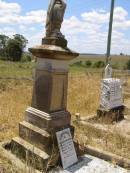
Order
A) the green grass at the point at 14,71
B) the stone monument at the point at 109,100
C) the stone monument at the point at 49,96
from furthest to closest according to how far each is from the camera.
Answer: the green grass at the point at 14,71 < the stone monument at the point at 109,100 < the stone monument at the point at 49,96

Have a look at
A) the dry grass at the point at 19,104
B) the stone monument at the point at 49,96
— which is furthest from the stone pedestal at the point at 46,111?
the dry grass at the point at 19,104

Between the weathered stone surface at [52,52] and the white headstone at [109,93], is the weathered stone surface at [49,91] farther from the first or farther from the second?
the white headstone at [109,93]

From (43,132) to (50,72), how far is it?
3.10ft

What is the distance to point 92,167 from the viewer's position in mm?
4867

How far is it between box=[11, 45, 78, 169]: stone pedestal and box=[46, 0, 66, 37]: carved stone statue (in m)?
0.33

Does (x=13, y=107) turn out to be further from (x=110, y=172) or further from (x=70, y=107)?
(x=110, y=172)

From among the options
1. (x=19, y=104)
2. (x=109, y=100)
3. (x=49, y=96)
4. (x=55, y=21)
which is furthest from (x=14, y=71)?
(x=49, y=96)

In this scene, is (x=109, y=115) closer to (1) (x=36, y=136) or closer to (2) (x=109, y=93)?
(2) (x=109, y=93)

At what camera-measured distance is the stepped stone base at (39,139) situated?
463 centimetres

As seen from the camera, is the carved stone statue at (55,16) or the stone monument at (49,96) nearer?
the stone monument at (49,96)

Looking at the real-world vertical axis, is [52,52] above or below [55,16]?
below

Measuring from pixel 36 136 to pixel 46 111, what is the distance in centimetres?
42

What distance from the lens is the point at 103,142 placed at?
20.0 feet

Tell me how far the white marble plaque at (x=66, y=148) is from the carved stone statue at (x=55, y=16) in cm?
159
